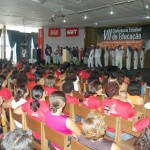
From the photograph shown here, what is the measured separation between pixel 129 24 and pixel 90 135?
13.7m

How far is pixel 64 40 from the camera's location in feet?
57.0

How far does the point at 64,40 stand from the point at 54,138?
15606 millimetres

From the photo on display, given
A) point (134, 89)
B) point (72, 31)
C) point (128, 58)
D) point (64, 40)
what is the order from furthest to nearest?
1. point (64, 40)
2. point (72, 31)
3. point (128, 58)
4. point (134, 89)

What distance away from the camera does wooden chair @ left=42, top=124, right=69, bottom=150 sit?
197 centimetres

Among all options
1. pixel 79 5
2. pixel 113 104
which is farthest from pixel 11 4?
pixel 113 104

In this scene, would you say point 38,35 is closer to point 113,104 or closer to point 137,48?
point 137,48

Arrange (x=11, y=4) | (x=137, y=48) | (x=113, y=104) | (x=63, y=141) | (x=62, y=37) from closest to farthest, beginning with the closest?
(x=63, y=141) → (x=113, y=104) → (x=11, y=4) → (x=137, y=48) → (x=62, y=37)

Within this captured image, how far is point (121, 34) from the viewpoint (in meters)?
15.3

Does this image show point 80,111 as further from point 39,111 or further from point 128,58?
point 128,58

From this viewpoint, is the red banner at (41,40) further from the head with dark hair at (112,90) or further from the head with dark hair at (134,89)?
the head with dark hair at (112,90)

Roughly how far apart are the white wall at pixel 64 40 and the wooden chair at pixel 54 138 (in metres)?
14.8

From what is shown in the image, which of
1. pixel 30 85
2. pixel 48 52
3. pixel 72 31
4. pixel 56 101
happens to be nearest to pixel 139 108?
pixel 56 101

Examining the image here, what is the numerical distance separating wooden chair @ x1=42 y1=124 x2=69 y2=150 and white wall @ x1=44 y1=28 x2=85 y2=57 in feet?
48.5

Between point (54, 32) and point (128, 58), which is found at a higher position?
point (54, 32)
